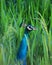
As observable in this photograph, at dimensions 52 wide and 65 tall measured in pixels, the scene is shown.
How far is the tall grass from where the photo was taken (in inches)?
89.2

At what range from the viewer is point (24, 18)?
2715mm

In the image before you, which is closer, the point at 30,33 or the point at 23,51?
the point at 23,51

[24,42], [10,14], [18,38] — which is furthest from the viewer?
[10,14]

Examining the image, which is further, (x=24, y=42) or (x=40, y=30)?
(x=40, y=30)

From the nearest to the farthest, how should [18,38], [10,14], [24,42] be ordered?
1. [24,42]
2. [18,38]
3. [10,14]

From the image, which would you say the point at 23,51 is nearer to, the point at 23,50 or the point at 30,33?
the point at 23,50

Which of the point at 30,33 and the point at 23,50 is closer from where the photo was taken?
the point at 23,50

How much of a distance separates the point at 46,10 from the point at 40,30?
35 cm

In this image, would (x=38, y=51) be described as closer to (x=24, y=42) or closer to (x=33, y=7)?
(x=24, y=42)

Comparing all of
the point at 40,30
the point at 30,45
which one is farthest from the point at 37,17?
the point at 30,45

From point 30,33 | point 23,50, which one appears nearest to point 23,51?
point 23,50

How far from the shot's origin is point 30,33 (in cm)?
244

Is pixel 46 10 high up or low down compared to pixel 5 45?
up

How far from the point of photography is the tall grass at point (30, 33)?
227 cm
